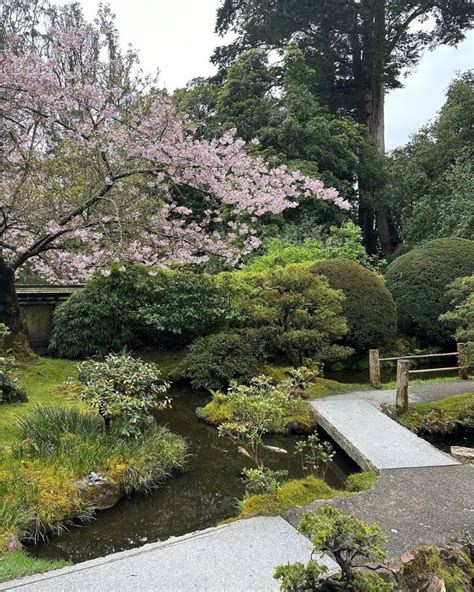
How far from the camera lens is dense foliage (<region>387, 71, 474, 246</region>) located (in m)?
14.1

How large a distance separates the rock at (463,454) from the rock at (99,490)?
142 inches

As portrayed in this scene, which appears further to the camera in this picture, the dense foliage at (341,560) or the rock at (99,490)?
the rock at (99,490)

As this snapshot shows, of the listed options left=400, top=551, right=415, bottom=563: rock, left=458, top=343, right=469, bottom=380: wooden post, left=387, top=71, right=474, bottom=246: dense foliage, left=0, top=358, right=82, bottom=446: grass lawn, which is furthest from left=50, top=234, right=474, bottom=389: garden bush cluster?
left=400, top=551, right=415, bottom=563: rock

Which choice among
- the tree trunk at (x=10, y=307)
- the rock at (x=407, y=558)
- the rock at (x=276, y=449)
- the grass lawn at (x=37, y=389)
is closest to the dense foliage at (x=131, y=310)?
the grass lawn at (x=37, y=389)

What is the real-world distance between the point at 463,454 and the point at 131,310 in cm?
645

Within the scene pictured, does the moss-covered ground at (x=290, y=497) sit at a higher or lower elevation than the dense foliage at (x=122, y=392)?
lower

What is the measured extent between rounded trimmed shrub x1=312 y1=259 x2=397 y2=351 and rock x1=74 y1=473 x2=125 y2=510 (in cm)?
652

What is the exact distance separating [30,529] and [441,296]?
32.6 ft

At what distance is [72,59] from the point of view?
23.2 feet

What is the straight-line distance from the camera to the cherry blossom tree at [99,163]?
6.51m

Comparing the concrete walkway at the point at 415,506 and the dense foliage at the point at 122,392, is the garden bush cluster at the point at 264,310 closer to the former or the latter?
the dense foliage at the point at 122,392

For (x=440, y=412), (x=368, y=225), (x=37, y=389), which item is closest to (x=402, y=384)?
(x=440, y=412)

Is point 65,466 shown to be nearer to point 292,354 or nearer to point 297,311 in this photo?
point 297,311

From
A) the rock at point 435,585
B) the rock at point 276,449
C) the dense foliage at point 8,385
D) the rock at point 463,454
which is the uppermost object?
the dense foliage at point 8,385
